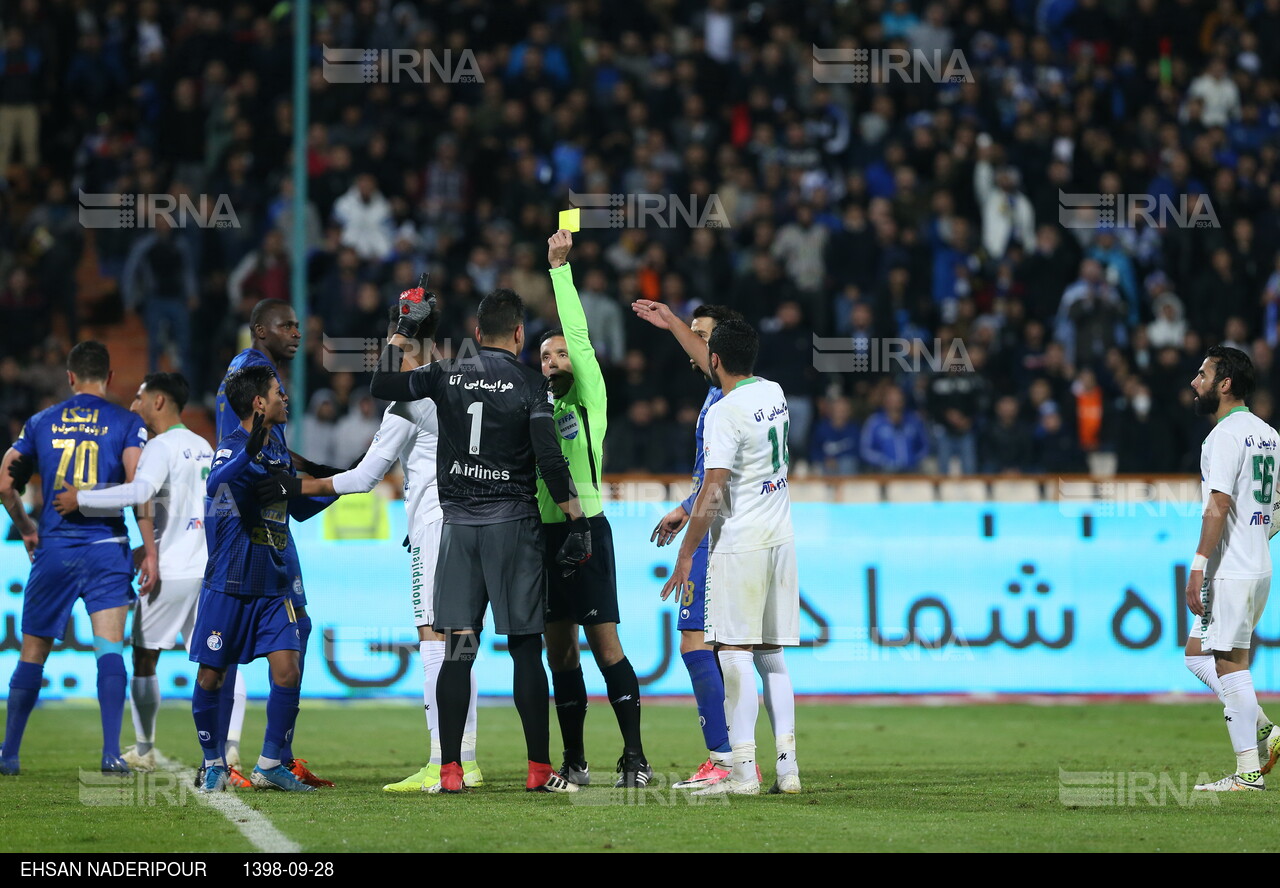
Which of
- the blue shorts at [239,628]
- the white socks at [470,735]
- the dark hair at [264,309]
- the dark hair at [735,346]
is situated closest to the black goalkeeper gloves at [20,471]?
the dark hair at [264,309]

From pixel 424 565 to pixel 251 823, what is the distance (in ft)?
6.75

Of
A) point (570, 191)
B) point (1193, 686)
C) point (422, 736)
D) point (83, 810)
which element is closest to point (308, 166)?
point (570, 191)

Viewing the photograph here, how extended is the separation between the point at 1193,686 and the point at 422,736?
21.2ft

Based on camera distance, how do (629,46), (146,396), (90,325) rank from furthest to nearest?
1. (629,46)
2. (90,325)
3. (146,396)

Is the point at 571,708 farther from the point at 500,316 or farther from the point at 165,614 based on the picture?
the point at 165,614

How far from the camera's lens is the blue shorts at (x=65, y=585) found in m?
10.3

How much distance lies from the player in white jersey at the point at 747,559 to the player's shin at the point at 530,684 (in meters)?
0.72

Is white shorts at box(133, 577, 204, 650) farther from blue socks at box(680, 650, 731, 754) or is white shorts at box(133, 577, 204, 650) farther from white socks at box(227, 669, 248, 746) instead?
blue socks at box(680, 650, 731, 754)

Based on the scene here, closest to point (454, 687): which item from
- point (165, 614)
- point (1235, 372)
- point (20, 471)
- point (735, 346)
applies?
point (735, 346)

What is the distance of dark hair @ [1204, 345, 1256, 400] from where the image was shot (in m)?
9.05

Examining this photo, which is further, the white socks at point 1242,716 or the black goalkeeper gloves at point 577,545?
the white socks at point 1242,716

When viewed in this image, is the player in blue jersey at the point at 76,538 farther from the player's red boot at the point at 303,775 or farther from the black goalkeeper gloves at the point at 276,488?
the black goalkeeper gloves at the point at 276,488
